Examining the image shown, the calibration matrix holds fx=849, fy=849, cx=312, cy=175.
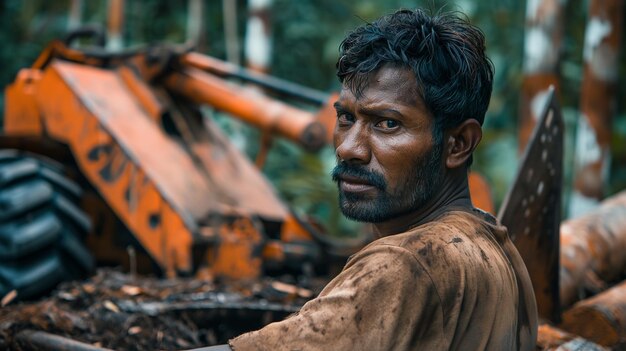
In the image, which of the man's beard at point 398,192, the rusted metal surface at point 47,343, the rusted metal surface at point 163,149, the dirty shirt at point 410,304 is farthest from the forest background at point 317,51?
the dirty shirt at point 410,304

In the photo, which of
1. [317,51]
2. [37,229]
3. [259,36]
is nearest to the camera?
[37,229]

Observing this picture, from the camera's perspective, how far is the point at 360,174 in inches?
88.4

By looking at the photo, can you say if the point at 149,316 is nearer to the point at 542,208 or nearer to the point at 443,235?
the point at 542,208

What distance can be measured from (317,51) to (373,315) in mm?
14025

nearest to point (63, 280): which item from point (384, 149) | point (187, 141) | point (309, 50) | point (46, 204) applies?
point (46, 204)

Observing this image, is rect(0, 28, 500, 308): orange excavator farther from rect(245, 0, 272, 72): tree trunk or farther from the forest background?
the forest background

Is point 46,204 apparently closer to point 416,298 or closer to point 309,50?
point 416,298

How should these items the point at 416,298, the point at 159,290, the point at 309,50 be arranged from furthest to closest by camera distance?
the point at 309,50, the point at 159,290, the point at 416,298

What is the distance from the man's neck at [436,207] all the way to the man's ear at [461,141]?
5 centimetres

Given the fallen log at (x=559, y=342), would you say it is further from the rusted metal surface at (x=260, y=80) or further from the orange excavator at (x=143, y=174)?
the rusted metal surface at (x=260, y=80)

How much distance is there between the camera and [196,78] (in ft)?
21.2

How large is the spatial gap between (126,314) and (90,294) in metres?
0.68

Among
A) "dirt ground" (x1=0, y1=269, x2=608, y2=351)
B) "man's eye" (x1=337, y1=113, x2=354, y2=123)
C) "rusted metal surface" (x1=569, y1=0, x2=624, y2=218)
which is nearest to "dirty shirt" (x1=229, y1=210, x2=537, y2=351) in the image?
"man's eye" (x1=337, y1=113, x2=354, y2=123)

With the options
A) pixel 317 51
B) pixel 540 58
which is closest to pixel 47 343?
pixel 540 58
